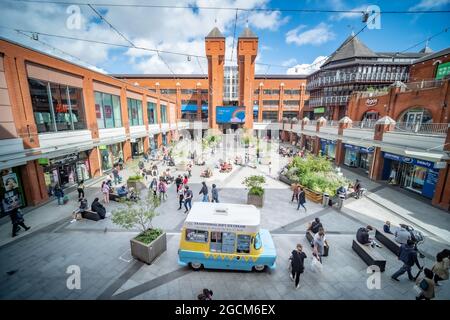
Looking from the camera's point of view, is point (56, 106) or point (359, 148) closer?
point (56, 106)

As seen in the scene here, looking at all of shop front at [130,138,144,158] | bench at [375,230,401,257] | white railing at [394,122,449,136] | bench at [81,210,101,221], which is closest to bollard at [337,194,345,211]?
bench at [375,230,401,257]

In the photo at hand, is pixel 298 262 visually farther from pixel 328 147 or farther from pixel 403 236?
pixel 328 147

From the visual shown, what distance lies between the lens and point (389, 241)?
7.77 meters

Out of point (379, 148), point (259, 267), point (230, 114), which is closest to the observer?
point (259, 267)

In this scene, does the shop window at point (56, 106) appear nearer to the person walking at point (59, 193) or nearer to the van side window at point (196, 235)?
the person walking at point (59, 193)

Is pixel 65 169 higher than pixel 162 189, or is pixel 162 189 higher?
pixel 65 169

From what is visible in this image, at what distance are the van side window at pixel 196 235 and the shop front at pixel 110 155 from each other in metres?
14.5

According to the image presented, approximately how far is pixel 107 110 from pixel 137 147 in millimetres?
7478

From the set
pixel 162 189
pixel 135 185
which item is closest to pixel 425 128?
pixel 162 189

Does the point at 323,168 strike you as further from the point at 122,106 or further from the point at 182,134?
the point at 182,134

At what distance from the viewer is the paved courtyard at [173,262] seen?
5.62 metres

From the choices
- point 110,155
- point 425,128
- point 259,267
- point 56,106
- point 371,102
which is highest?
point 371,102

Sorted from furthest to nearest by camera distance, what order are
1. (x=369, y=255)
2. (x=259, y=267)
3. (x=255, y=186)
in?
1. (x=255, y=186)
2. (x=369, y=255)
3. (x=259, y=267)
